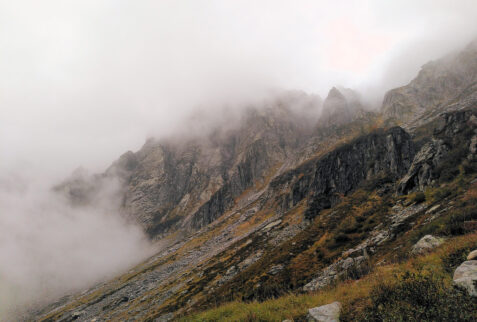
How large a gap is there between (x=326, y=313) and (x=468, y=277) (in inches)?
162

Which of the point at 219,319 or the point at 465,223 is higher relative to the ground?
the point at 219,319

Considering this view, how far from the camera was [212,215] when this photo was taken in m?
167

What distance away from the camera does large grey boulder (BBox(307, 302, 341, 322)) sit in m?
7.48

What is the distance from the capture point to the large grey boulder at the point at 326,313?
7483 millimetres

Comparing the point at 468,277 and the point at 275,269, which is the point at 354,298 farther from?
the point at 275,269

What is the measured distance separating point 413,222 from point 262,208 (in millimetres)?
102471

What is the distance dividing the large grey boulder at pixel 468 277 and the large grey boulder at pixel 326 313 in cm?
345

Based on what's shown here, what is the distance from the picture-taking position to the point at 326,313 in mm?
7848

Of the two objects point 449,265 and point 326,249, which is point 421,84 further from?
point 449,265

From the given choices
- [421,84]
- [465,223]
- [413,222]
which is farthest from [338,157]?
[421,84]

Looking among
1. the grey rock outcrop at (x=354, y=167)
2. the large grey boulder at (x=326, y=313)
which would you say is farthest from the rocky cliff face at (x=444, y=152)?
the large grey boulder at (x=326, y=313)

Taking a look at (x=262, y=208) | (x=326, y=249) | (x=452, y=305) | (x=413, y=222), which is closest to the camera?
(x=452, y=305)

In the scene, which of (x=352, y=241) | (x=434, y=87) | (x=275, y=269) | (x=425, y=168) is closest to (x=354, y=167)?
(x=425, y=168)

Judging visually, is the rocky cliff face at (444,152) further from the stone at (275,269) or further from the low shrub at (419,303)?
the low shrub at (419,303)
